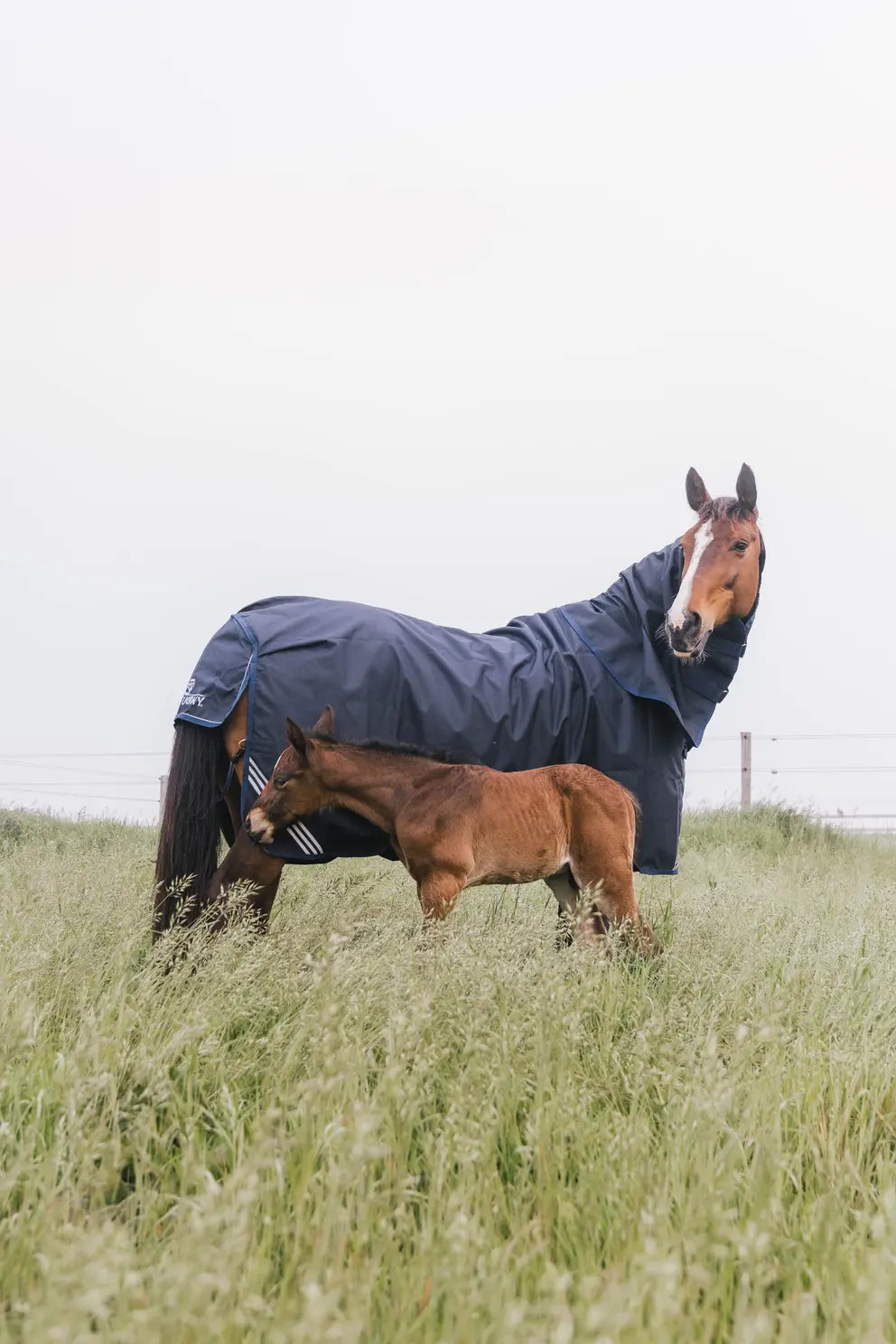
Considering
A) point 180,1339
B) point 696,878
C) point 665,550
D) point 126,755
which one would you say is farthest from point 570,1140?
point 126,755

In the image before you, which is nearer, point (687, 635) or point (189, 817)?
point (687, 635)

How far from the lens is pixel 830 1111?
9.36 ft

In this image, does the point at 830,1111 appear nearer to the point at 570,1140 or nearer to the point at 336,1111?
the point at 570,1140

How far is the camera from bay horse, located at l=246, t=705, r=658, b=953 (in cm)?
443

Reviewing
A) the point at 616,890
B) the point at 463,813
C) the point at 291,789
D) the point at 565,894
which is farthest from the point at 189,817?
the point at 616,890

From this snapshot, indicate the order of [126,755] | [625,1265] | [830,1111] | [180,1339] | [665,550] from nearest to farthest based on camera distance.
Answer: [180,1339], [625,1265], [830,1111], [665,550], [126,755]

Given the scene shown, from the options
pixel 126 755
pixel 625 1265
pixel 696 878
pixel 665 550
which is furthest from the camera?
pixel 126 755

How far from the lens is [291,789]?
14.6 feet

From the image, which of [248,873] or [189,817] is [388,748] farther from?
[189,817]

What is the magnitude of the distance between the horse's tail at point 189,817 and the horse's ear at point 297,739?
58 cm

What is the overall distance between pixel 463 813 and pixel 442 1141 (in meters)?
2.30

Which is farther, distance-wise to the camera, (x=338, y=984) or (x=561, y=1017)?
(x=338, y=984)

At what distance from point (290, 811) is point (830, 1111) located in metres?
2.47

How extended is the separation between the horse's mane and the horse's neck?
1814mm
